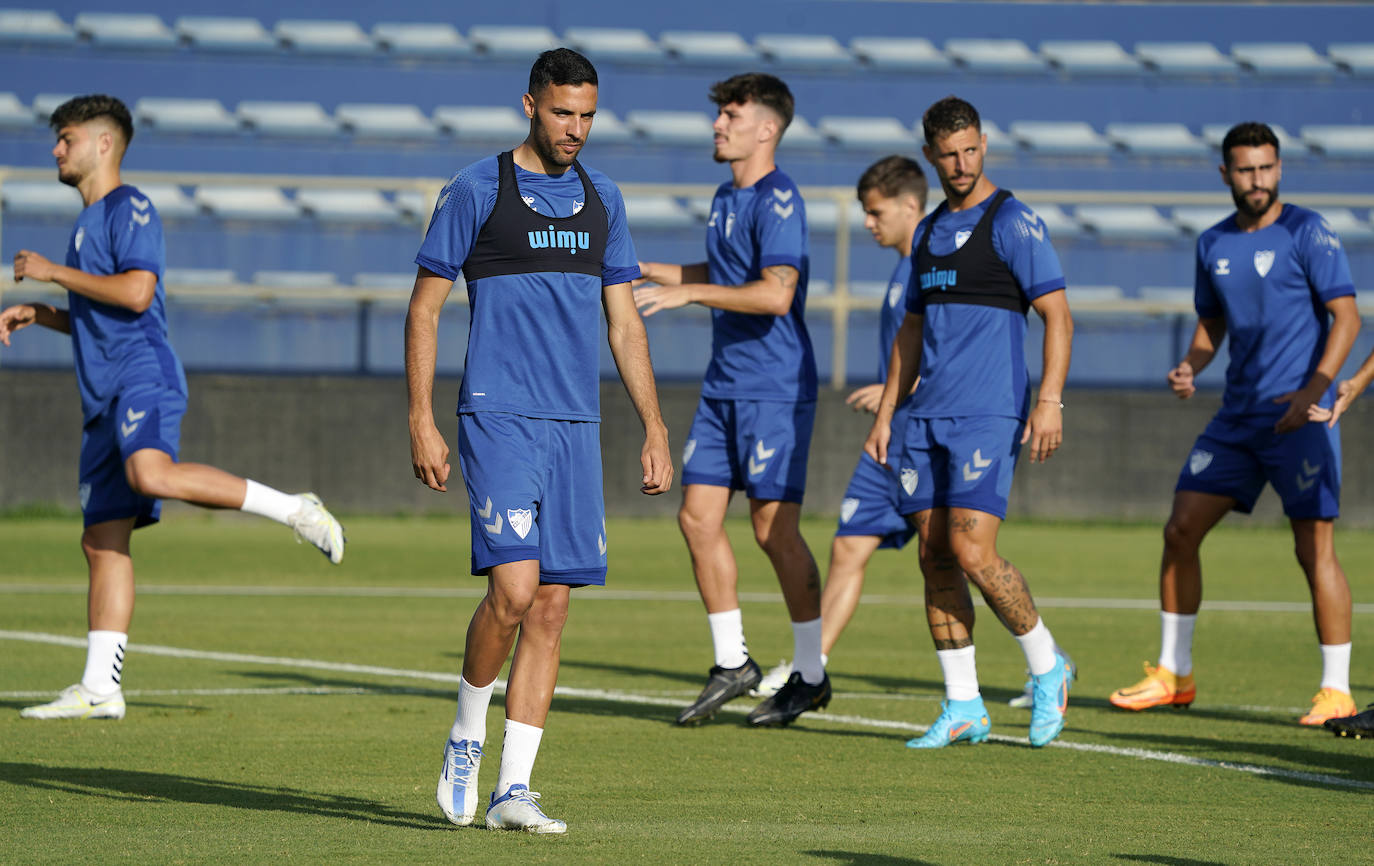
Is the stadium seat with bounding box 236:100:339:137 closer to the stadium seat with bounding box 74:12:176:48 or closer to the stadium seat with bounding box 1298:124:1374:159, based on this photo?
the stadium seat with bounding box 74:12:176:48

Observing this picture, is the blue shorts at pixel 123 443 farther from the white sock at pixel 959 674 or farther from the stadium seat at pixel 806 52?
the stadium seat at pixel 806 52

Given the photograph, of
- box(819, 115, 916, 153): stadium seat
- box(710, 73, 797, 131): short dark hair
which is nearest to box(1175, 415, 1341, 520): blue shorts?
box(710, 73, 797, 131): short dark hair

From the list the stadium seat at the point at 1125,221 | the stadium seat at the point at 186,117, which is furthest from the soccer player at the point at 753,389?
the stadium seat at the point at 186,117

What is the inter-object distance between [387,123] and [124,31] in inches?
184

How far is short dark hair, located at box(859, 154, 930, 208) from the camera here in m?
8.30

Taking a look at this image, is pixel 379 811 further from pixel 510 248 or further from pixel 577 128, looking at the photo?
pixel 577 128

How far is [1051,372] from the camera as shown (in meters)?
6.27

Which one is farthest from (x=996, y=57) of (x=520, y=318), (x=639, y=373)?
(x=520, y=318)

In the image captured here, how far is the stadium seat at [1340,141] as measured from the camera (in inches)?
1021

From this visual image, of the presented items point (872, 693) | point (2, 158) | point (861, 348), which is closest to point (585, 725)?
point (872, 693)

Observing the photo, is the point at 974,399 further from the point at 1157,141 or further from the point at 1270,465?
the point at 1157,141

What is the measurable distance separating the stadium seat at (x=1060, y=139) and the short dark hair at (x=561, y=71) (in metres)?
21.8

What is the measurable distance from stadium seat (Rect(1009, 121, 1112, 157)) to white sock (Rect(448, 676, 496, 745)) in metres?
22.1

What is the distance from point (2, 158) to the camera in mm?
23406
